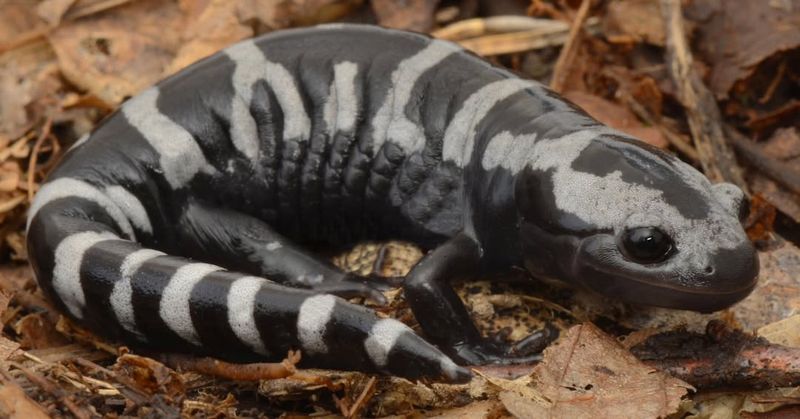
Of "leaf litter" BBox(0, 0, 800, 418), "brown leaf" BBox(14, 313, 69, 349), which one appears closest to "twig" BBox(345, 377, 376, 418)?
"leaf litter" BBox(0, 0, 800, 418)

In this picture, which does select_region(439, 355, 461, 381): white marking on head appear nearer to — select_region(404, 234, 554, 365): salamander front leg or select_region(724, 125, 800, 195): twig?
select_region(404, 234, 554, 365): salamander front leg

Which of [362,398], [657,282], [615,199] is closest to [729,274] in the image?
[657,282]

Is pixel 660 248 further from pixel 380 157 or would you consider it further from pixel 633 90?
pixel 633 90

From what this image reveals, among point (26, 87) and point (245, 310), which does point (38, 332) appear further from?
point (26, 87)

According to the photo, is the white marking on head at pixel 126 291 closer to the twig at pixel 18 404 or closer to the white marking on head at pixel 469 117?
the twig at pixel 18 404

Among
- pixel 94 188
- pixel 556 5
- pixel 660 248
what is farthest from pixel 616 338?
pixel 556 5
